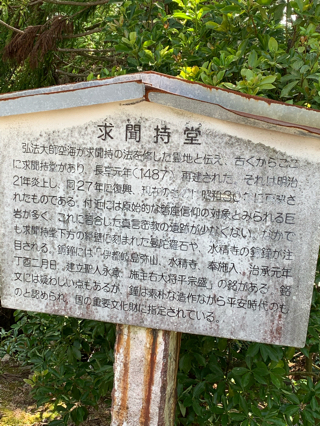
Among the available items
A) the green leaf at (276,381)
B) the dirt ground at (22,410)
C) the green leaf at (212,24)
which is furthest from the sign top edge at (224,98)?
the dirt ground at (22,410)

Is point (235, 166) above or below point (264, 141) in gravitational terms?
below

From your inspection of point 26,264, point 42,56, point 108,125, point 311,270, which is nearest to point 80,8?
point 42,56

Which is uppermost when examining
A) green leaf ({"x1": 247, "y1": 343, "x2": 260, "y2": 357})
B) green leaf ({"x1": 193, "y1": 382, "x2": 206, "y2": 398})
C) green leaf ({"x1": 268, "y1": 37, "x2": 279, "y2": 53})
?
green leaf ({"x1": 268, "y1": 37, "x2": 279, "y2": 53})

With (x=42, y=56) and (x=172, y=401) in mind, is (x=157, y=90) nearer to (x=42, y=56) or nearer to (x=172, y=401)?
(x=172, y=401)

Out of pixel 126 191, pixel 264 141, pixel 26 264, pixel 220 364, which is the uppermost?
pixel 264 141

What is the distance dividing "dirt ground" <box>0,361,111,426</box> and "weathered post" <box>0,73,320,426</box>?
4.05 feet

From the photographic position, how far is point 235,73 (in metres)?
2.46

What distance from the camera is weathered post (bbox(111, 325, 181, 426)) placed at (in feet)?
6.63

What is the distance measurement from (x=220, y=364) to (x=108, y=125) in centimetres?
161

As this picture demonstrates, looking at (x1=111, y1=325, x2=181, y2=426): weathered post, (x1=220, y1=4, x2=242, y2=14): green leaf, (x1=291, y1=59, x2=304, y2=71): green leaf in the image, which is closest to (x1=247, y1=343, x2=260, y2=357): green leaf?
(x1=111, y1=325, x2=181, y2=426): weathered post

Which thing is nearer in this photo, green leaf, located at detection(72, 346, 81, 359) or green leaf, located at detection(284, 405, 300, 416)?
green leaf, located at detection(284, 405, 300, 416)

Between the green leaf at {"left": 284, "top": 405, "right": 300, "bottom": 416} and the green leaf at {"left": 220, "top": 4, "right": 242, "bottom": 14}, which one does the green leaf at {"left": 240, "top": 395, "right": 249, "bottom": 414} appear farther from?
the green leaf at {"left": 220, "top": 4, "right": 242, "bottom": 14}

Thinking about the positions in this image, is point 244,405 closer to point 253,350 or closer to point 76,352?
point 253,350

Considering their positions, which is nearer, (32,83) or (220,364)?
(220,364)
